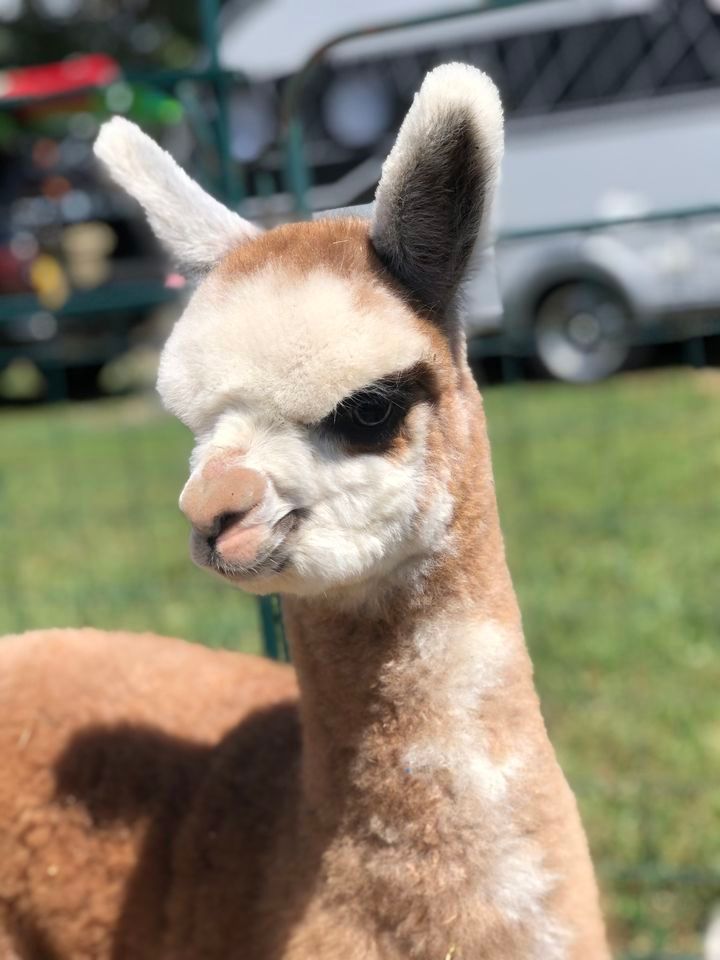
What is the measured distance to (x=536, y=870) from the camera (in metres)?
1.73

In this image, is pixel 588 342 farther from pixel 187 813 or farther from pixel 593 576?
pixel 187 813

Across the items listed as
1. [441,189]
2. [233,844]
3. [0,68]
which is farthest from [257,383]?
[0,68]

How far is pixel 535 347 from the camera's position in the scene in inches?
189

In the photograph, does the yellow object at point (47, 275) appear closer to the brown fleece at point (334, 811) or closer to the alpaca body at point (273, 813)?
the alpaca body at point (273, 813)

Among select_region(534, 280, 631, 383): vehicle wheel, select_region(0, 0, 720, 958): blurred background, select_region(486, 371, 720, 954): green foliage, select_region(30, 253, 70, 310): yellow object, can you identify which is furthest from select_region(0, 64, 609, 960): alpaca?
select_region(30, 253, 70, 310): yellow object

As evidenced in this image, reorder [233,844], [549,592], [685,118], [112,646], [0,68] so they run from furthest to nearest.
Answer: [0,68] < [685,118] < [549,592] < [112,646] < [233,844]

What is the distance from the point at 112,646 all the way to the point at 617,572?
3.05 m

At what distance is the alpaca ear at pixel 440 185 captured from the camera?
4.86 feet

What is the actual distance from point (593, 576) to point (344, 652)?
3374mm

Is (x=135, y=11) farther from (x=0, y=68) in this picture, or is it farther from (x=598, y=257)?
(x=598, y=257)

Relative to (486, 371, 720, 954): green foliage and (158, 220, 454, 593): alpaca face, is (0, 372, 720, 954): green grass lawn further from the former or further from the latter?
(158, 220, 454, 593): alpaca face

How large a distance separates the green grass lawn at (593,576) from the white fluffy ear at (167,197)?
6.51 feet

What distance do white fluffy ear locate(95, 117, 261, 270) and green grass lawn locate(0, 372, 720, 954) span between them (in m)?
1.98

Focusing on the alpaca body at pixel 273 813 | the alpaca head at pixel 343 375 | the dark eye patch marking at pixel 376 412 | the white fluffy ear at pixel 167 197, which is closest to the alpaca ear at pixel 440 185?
the alpaca head at pixel 343 375
